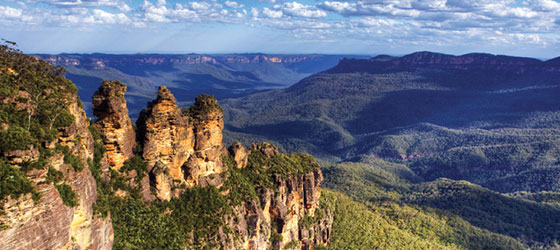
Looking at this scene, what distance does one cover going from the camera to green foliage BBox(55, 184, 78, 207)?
23731mm

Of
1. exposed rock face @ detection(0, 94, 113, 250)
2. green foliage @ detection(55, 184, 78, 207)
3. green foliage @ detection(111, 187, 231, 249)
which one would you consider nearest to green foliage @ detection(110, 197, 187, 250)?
green foliage @ detection(111, 187, 231, 249)

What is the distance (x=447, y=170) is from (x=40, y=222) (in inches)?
6718

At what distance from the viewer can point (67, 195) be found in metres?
24.1

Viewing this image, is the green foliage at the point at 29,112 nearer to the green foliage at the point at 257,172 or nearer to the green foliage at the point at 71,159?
the green foliage at the point at 71,159

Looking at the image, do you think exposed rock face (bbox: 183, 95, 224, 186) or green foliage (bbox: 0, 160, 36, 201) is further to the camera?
exposed rock face (bbox: 183, 95, 224, 186)

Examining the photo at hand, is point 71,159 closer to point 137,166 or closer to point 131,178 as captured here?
point 131,178

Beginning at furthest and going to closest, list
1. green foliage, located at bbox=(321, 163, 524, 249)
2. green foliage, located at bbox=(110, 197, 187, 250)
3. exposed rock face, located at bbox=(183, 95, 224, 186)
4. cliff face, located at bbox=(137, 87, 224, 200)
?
green foliage, located at bbox=(321, 163, 524, 249)
exposed rock face, located at bbox=(183, 95, 224, 186)
cliff face, located at bbox=(137, 87, 224, 200)
green foliage, located at bbox=(110, 197, 187, 250)

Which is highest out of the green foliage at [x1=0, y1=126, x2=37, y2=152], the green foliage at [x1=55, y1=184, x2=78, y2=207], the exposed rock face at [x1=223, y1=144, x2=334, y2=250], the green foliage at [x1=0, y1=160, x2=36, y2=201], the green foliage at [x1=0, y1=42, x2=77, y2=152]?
the green foliage at [x1=0, y1=42, x2=77, y2=152]

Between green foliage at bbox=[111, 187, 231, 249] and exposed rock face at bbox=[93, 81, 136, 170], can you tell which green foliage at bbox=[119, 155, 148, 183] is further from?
green foliage at bbox=[111, 187, 231, 249]

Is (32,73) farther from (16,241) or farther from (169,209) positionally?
(169,209)

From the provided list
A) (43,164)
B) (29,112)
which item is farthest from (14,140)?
(29,112)

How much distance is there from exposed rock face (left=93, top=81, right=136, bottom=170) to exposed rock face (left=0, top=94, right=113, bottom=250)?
317 centimetres

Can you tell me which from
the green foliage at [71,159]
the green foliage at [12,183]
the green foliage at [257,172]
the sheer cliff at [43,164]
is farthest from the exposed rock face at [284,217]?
the green foliage at [12,183]

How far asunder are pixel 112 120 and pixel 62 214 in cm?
1142
